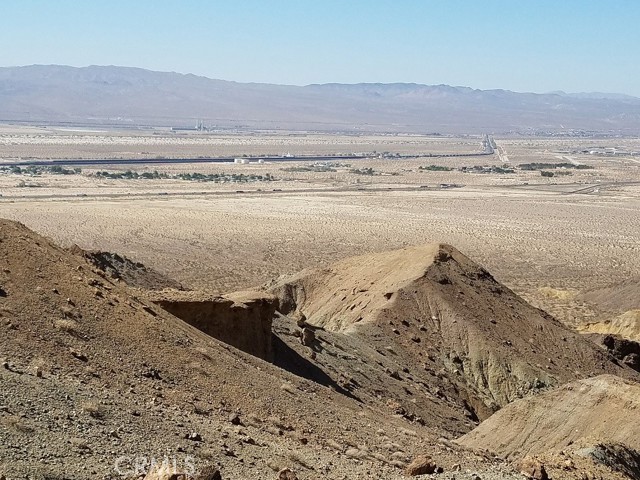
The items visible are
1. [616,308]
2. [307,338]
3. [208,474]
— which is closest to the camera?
[208,474]

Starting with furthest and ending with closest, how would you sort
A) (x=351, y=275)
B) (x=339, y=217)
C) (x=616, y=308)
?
1. (x=339, y=217)
2. (x=616, y=308)
3. (x=351, y=275)

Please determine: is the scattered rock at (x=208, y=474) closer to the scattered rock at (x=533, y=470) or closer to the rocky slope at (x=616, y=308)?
the scattered rock at (x=533, y=470)

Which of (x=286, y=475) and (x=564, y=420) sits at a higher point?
(x=286, y=475)

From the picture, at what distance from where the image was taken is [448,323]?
25.8 metres

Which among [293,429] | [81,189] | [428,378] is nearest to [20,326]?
[293,429]

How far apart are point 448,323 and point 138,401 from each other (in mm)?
14292

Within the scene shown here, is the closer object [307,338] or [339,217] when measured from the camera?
[307,338]

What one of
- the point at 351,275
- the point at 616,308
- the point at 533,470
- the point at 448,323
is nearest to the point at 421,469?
the point at 533,470

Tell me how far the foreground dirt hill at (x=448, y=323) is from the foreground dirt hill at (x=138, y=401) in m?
6.68

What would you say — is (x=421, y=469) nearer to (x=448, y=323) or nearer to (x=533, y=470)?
(x=533, y=470)

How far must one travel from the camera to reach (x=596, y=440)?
14.8 meters

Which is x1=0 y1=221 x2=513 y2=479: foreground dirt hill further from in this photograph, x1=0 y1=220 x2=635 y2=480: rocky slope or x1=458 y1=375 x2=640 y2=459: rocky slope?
x1=458 y1=375 x2=640 y2=459: rocky slope

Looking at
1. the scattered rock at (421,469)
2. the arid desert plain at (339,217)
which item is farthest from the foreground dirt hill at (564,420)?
the arid desert plain at (339,217)

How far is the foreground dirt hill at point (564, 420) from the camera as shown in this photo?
1773 cm
